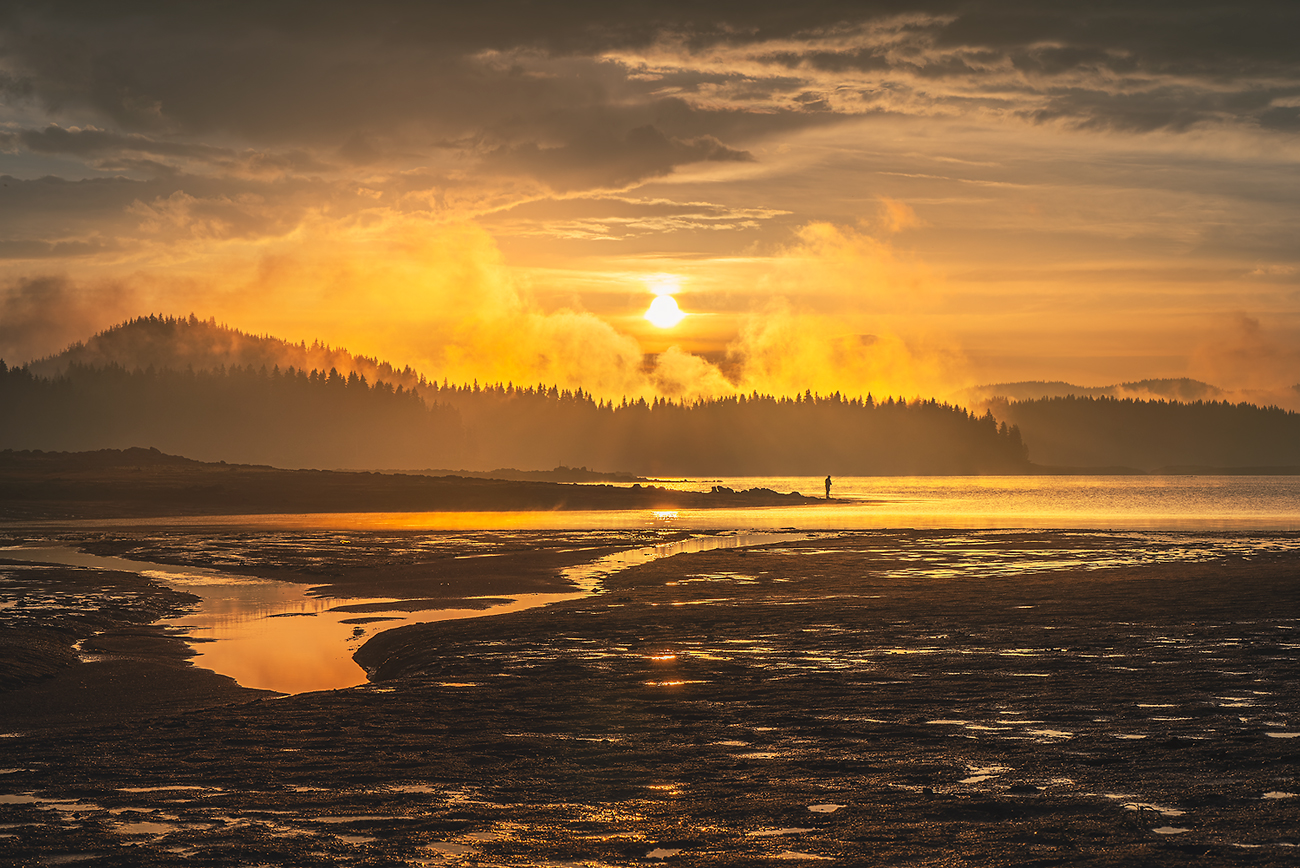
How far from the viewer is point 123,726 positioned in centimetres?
1562

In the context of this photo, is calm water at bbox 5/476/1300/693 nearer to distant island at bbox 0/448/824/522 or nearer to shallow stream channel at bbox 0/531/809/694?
shallow stream channel at bbox 0/531/809/694

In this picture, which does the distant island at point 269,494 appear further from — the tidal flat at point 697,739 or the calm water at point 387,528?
the tidal flat at point 697,739

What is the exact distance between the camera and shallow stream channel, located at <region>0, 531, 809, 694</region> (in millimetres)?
22219

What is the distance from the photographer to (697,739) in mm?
14336

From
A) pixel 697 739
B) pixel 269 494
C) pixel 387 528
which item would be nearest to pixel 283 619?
pixel 697 739

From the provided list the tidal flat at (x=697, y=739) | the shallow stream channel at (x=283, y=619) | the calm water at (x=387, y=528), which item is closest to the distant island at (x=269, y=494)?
the calm water at (x=387, y=528)

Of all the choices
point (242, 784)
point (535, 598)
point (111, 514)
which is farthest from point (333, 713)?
point (111, 514)

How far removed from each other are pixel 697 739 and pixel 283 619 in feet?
64.0

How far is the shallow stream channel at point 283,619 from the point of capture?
2222 centimetres

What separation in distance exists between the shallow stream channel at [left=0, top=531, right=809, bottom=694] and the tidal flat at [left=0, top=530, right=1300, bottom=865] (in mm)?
970

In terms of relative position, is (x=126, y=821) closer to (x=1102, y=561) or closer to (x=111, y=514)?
(x=1102, y=561)

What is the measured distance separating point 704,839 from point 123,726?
32.0 ft

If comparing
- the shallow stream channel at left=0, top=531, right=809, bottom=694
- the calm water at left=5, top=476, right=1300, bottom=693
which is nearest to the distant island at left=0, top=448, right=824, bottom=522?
the calm water at left=5, top=476, right=1300, bottom=693

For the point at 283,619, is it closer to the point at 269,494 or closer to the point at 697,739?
the point at 697,739
